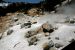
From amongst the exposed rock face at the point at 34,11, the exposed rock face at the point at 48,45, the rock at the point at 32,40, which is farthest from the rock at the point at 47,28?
the exposed rock face at the point at 34,11

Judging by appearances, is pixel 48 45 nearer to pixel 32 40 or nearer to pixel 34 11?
pixel 32 40

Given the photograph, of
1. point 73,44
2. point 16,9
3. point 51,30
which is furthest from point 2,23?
point 73,44

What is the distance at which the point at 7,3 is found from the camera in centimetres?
1582

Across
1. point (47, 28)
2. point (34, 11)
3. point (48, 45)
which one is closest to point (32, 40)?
point (47, 28)

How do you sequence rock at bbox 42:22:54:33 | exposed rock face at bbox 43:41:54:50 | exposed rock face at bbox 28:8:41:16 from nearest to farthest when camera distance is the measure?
→ exposed rock face at bbox 43:41:54:50
rock at bbox 42:22:54:33
exposed rock face at bbox 28:8:41:16

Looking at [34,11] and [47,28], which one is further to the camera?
[34,11]

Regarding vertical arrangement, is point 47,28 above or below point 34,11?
below

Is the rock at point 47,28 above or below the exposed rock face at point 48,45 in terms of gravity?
above

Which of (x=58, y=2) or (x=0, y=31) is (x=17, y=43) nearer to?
(x=0, y=31)

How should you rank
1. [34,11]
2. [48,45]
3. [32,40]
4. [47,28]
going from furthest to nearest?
[34,11], [47,28], [32,40], [48,45]

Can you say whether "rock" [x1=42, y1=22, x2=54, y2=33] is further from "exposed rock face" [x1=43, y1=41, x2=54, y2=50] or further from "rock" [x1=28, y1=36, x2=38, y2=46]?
"exposed rock face" [x1=43, y1=41, x2=54, y2=50]

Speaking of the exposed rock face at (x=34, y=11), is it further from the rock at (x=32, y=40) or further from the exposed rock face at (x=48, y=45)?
the exposed rock face at (x=48, y=45)

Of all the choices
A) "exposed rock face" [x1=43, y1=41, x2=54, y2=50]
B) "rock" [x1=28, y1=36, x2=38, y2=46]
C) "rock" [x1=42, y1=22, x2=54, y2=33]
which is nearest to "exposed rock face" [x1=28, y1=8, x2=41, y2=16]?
"rock" [x1=42, y1=22, x2=54, y2=33]

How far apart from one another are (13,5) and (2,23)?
238 cm
